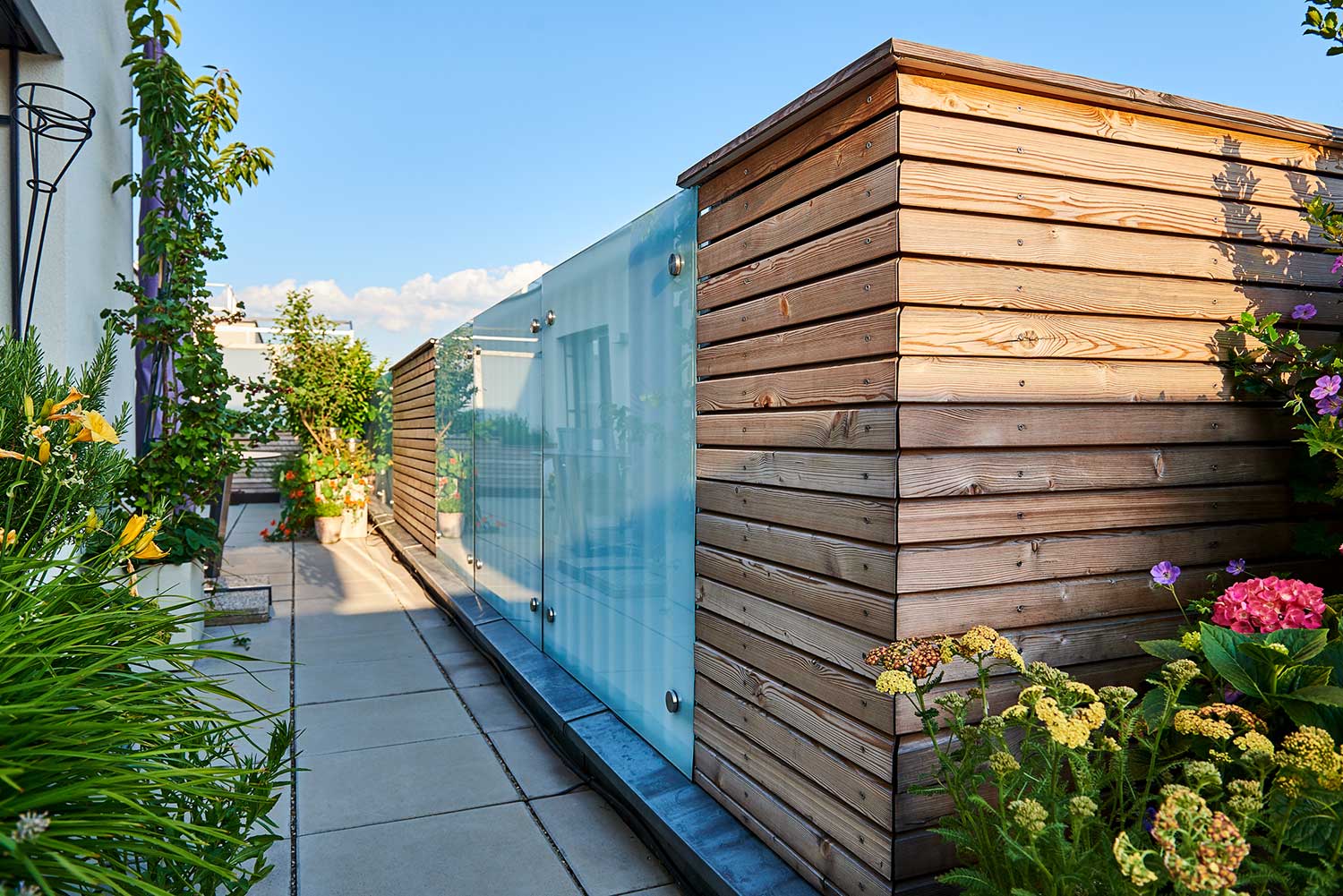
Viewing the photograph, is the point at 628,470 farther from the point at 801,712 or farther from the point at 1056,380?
the point at 1056,380

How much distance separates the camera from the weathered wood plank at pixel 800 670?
179 cm

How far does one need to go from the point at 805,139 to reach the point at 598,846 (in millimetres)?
2228

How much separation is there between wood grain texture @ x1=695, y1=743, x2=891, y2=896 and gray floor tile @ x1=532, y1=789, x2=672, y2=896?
30cm

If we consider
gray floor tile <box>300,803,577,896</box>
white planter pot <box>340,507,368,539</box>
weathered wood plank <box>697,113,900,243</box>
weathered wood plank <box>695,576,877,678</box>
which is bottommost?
gray floor tile <box>300,803,577,896</box>

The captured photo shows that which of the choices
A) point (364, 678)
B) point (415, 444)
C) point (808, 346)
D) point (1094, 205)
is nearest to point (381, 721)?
point (364, 678)

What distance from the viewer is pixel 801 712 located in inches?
81.0

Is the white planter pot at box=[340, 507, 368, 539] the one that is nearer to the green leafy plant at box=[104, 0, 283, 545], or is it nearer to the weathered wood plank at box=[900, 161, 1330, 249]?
the green leafy plant at box=[104, 0, 283, 545]

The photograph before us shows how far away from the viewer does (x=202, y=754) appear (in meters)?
2.22

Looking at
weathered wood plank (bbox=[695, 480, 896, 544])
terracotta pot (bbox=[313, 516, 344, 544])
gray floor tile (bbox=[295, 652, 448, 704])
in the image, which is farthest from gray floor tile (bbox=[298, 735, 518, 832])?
terracotta pot (bbox=[313, 516, 344, 544])

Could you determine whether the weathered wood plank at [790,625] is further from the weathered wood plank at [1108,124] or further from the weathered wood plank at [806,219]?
the weathered wood plank at [1108,124]

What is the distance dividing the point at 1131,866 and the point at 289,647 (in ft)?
15.5

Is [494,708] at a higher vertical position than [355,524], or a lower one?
lower

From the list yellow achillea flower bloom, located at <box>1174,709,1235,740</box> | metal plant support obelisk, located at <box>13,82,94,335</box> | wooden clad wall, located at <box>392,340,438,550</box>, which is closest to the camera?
yellow achillea flower bloom, located at <box>1174,709,1235,740</box>

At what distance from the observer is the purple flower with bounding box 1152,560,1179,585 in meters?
1.93
